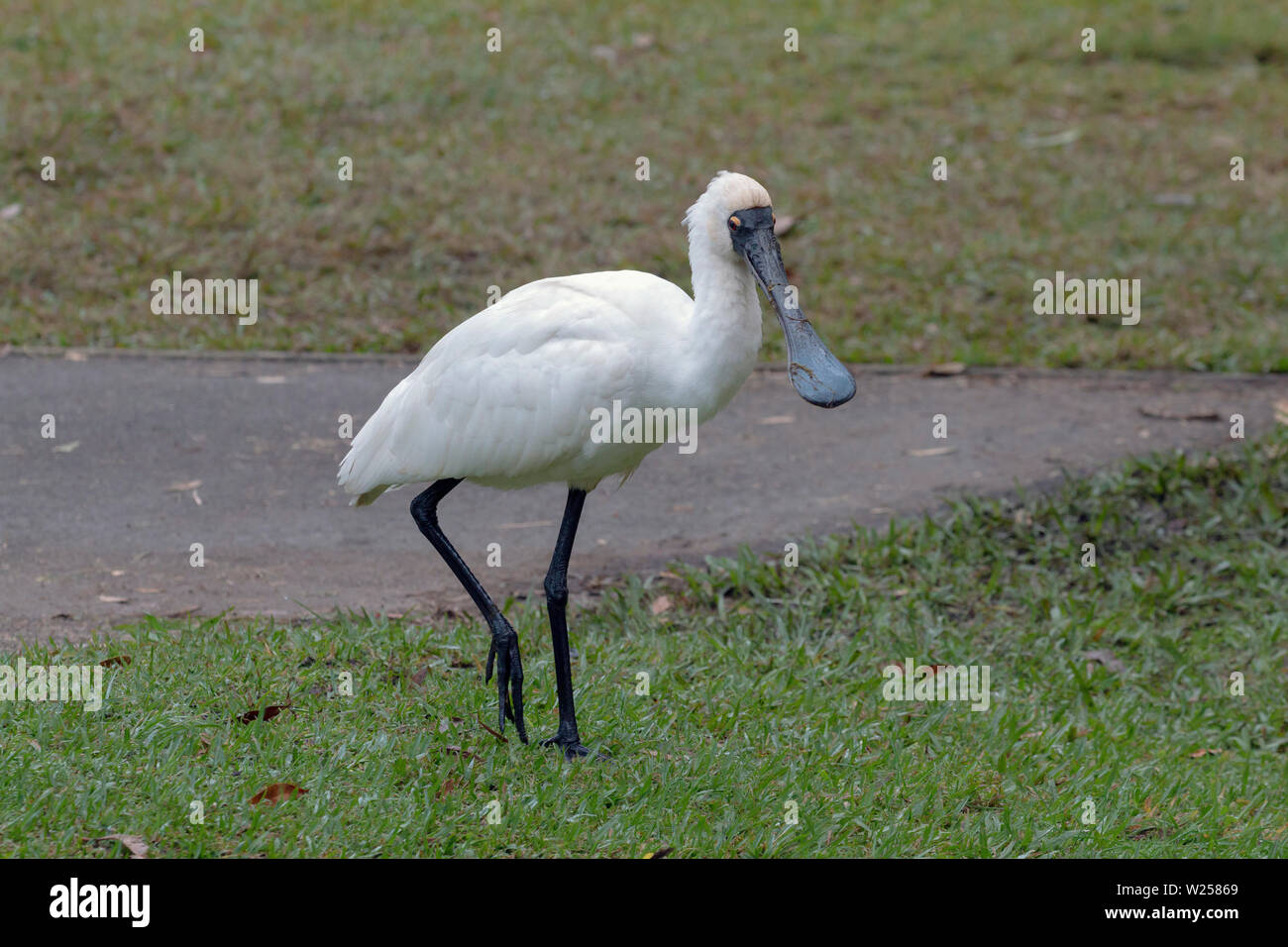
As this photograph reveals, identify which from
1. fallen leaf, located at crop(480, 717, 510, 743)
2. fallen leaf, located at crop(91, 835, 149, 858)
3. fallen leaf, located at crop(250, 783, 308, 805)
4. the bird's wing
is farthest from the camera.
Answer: fallen leaf, located at crop(480, 717, 510, 743)

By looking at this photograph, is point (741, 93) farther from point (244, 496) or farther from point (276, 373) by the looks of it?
point (244, 496)

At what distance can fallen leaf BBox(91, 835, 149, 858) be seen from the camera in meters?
3.61

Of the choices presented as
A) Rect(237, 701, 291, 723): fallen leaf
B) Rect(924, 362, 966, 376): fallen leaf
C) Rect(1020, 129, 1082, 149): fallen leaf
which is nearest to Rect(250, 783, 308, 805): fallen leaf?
Rect(237, 701, 291, 723): fallen leaf

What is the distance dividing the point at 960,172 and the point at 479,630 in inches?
249

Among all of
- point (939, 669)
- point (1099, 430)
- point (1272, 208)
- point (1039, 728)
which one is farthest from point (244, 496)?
point (1272, 208)

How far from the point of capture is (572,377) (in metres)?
4.21

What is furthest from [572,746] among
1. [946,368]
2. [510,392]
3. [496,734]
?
[946,368]

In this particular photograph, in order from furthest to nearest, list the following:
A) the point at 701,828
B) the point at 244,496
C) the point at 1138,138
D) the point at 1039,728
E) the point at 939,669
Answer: the point at 1138,138
the point at 244,496
the point at 939,669
the point at 1039,728
the point at 701,828

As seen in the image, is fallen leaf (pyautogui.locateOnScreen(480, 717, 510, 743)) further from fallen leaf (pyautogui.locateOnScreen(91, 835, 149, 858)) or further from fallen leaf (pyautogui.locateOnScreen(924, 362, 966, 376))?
fallen leaf (pyautogui.locateOnScreen(924, 362, 966, 376))

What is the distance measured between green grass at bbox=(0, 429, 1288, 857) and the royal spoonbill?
15.6 inches

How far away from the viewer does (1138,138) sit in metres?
11.1

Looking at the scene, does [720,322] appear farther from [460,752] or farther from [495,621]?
[460,752]

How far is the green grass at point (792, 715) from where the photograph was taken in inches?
157

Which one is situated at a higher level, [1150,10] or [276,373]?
[1150,10]
